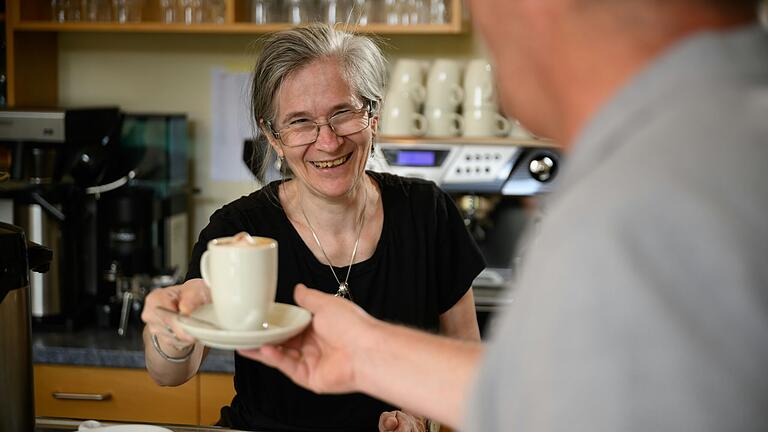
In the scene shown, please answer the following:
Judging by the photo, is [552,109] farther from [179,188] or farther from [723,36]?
[179,188]

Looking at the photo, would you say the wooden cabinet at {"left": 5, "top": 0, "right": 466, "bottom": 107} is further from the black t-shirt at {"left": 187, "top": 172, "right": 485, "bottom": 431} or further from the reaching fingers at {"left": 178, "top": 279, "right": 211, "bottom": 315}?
the reaching fingers at {"left": 178, "top": 279, "right": 211, "bottom": 315}

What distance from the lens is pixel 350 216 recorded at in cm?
194

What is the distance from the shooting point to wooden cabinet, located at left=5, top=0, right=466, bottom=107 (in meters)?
2.94

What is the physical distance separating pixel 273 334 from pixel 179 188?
2.16 metres

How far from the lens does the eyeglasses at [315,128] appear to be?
1.82m

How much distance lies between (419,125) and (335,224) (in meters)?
1.05

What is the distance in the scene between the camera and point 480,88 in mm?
2914

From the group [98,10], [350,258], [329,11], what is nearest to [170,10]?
[98,10]

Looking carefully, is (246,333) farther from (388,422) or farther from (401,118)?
(401,118)

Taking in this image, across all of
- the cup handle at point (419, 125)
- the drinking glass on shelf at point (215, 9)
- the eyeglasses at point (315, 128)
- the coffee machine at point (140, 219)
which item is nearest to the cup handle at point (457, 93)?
the cup handle at point (419, 125)

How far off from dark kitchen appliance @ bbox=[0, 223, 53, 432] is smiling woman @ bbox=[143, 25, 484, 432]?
1.03 ft

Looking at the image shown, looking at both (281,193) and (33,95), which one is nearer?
(281,193)

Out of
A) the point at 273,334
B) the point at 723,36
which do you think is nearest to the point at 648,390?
the point at 723,36

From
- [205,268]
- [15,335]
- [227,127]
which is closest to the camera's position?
[205,268]
